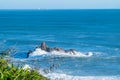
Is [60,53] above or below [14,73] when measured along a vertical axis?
below

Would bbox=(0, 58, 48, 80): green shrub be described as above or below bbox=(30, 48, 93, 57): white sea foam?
above

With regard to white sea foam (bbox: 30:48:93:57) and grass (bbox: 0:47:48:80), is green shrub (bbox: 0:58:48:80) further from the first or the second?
white sea foam (bbox: 30:48:93:57)

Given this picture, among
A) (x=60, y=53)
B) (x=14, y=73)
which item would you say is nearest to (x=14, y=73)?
(x=14, y=73)

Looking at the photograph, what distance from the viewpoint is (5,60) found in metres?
8.54

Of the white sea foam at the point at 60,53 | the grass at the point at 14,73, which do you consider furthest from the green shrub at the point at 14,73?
the white sea foam at the point at 60,53

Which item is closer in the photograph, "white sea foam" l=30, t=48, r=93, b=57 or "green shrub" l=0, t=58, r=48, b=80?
"green shrub" l=0, t=58, r=48, b=80

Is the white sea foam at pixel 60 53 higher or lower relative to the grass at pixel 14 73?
lower

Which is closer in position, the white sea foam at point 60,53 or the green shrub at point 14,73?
the green shrub at point 14,73

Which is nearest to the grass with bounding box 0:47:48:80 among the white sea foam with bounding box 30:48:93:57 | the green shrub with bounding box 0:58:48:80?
the green shrub with bounding box 0:58:48:80

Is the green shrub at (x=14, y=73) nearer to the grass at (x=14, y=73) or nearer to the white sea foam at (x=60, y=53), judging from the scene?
the grass at (x=14, y=73)

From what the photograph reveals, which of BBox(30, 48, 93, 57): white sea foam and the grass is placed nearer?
the grass

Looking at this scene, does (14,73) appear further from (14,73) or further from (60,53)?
(60,53)

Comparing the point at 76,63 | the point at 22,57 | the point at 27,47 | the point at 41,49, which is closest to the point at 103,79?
the point at 76,63

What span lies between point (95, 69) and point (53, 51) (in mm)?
12708
